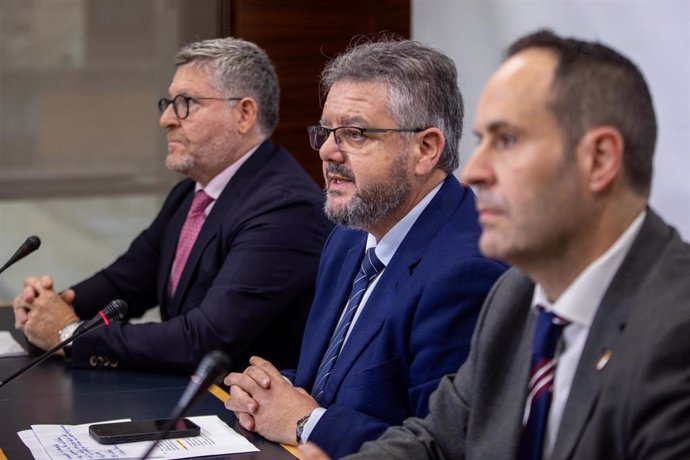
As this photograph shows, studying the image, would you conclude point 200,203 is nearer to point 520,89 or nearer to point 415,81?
point 415,81

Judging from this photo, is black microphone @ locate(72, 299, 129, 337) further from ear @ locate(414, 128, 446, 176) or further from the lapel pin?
the lapel pin

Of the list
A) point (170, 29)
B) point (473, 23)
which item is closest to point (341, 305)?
point (473, 23)

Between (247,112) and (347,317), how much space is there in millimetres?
1222

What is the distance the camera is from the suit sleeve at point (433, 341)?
2146mm

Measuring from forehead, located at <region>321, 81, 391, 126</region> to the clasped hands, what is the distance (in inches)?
41.5

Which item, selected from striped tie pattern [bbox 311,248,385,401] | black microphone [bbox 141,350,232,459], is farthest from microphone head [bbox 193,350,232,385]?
striped tie pattern [bbox 311,248,385,401]

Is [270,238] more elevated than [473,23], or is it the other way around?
[473,23]

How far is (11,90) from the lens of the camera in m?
5.39

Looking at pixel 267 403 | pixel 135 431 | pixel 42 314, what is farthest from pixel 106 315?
pixel 42 314

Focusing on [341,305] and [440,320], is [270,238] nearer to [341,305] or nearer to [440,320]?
[341,305]

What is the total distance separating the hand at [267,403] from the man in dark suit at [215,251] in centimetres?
54

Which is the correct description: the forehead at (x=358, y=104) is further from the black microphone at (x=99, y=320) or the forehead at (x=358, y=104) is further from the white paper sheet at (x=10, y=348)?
the white paper sheet at (x=10, y=348)

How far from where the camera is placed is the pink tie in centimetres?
343

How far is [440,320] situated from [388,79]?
59 centimetres
